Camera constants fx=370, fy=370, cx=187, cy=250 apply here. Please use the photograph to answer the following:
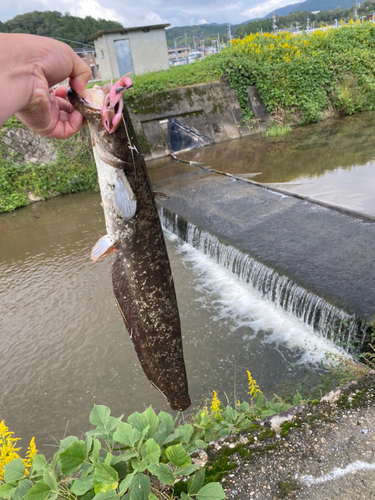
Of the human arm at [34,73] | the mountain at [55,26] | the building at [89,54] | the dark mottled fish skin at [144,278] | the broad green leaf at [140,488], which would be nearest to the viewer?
the human arm at [34,73]

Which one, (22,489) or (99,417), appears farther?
(99,417)

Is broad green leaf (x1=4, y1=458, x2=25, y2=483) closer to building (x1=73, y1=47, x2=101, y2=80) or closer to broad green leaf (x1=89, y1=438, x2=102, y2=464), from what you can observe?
broad green leaf (x1=89, y1=438, x2=102, y2=464)

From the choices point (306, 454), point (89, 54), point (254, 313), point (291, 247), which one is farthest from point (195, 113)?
point (89, 54)

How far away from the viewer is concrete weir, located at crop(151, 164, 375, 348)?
14.0 ft

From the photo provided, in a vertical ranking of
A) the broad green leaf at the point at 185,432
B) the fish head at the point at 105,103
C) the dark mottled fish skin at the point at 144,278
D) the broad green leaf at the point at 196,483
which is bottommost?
the broad green leaf at the point at 185,432

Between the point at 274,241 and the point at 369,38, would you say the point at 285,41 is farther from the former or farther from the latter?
the point at 274,241

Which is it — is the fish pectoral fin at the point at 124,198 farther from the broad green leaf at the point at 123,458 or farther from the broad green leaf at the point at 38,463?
the broad green leaf at the point at 38,463

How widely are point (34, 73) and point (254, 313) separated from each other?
4.55m

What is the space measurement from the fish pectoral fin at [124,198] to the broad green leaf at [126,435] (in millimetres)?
1061

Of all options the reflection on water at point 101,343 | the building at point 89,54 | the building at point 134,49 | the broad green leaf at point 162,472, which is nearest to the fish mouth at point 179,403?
the broad green leaf at point 162,472

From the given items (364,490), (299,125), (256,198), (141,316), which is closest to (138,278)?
(141,316)

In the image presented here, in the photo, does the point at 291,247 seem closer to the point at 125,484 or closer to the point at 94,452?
the point at 94,452

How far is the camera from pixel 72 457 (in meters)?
1.72

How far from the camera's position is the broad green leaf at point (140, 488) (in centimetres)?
157
